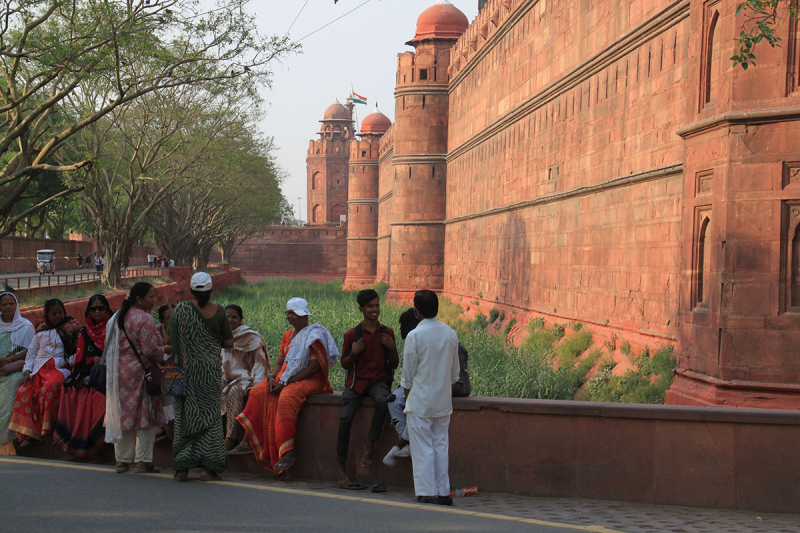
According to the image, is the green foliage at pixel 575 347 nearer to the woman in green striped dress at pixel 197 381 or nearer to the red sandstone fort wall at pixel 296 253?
the woman in green striped dress at pixel 197 381

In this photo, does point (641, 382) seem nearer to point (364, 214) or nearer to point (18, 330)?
point (18, 330)

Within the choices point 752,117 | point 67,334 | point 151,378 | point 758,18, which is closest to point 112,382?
point 151,378

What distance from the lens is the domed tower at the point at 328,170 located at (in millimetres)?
80562

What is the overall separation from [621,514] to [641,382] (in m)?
6.49

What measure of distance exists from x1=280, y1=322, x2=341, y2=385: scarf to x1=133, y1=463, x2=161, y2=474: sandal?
95 cm

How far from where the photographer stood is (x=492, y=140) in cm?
2244

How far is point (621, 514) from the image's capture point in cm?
512

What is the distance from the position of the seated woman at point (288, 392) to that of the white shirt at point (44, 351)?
1.41 metres

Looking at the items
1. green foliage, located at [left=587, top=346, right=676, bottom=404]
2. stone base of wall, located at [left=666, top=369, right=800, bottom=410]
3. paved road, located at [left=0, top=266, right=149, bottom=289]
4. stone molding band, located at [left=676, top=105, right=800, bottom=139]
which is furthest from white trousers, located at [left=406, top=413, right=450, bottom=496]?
paved road, located at [left=0, top=266, right=149, bottom=289]

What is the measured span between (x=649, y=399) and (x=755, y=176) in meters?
3.22

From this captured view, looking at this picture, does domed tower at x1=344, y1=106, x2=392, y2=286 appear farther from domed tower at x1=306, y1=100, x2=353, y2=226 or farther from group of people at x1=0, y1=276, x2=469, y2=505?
group of people at x1=0, y1=276, x2=469, y2=505

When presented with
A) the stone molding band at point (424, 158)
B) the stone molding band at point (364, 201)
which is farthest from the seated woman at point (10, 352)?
the stone molding band at point (364, 201)

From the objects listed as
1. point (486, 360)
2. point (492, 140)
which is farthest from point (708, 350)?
point (492, 140)

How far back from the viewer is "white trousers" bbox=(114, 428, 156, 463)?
581cm
